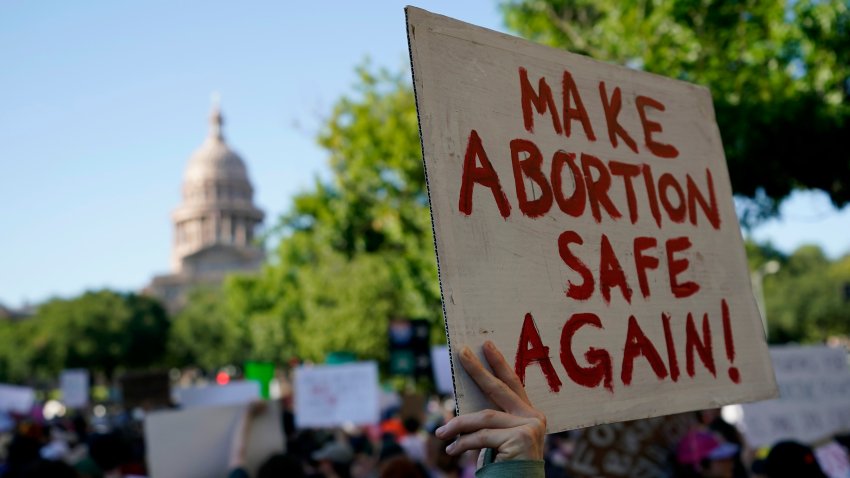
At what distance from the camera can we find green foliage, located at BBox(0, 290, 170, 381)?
67062mm

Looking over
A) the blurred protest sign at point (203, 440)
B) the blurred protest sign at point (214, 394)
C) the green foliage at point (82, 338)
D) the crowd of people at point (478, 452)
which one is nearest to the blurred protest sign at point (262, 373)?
the crowd of people at point (478, 452)

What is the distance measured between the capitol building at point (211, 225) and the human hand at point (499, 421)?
113 metres

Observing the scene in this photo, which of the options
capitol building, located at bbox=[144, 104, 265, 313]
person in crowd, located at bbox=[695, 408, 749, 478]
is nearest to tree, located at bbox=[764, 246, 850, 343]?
person in crowd, located at bbox=[695, 408, 749, 478]

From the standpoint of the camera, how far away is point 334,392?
9508 millimetres

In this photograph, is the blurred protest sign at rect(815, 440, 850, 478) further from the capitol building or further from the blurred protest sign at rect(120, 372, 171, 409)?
the capitol building

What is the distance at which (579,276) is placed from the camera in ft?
7.29

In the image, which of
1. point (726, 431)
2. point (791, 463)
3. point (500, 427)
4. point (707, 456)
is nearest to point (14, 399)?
point (726, 431)

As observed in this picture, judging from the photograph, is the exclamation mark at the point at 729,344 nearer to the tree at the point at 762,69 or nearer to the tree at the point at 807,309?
the tree at the point at 762,69

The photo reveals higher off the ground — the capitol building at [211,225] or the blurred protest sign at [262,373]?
the capitol building at [211,225]

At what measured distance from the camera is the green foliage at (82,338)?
67.1m

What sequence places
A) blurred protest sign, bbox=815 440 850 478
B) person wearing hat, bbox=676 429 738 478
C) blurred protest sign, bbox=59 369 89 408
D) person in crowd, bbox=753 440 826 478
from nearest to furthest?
person in crowd, bbox=753 440 826 478
person wearing hat, bbox=676 429 738 478
blurred protest sign, bbox=815 440 850 478
blurred protest sign, bbox=59 369 89 408

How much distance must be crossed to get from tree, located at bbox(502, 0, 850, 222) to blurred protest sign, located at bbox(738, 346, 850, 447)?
3.09 m

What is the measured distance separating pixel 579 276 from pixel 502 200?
29cm

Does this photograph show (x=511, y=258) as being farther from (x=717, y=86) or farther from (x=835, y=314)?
(x=835, y=314)
